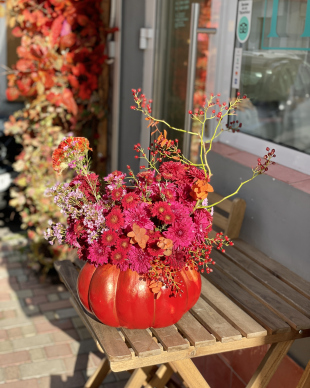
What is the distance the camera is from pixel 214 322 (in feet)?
5.62

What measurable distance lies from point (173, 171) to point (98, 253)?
0.36 meters

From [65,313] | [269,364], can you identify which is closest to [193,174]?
[269,364]

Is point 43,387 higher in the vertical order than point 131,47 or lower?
lower

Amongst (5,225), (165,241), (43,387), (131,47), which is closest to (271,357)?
(165,241)

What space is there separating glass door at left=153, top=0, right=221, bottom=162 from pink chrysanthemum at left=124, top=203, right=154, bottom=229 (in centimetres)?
168

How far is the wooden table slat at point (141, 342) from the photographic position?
1527 millimetres

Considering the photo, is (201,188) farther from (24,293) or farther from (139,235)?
(24,293)

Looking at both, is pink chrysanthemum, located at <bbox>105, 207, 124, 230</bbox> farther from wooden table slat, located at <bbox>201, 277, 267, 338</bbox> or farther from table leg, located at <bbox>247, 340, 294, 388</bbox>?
table leg, located at <bbox>247, 340, 294, 388</bbox>

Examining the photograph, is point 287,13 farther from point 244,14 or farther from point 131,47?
point 131,47

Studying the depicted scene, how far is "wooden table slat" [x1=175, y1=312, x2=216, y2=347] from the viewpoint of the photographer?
5.23 ft

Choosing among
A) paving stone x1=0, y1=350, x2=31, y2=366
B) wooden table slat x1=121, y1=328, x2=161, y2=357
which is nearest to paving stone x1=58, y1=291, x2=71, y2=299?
paving stone x1=0, y1=350, x2=31, y2=366

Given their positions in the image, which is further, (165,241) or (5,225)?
(5,225)

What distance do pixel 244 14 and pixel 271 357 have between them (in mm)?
1765

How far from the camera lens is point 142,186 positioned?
1.66 meters
